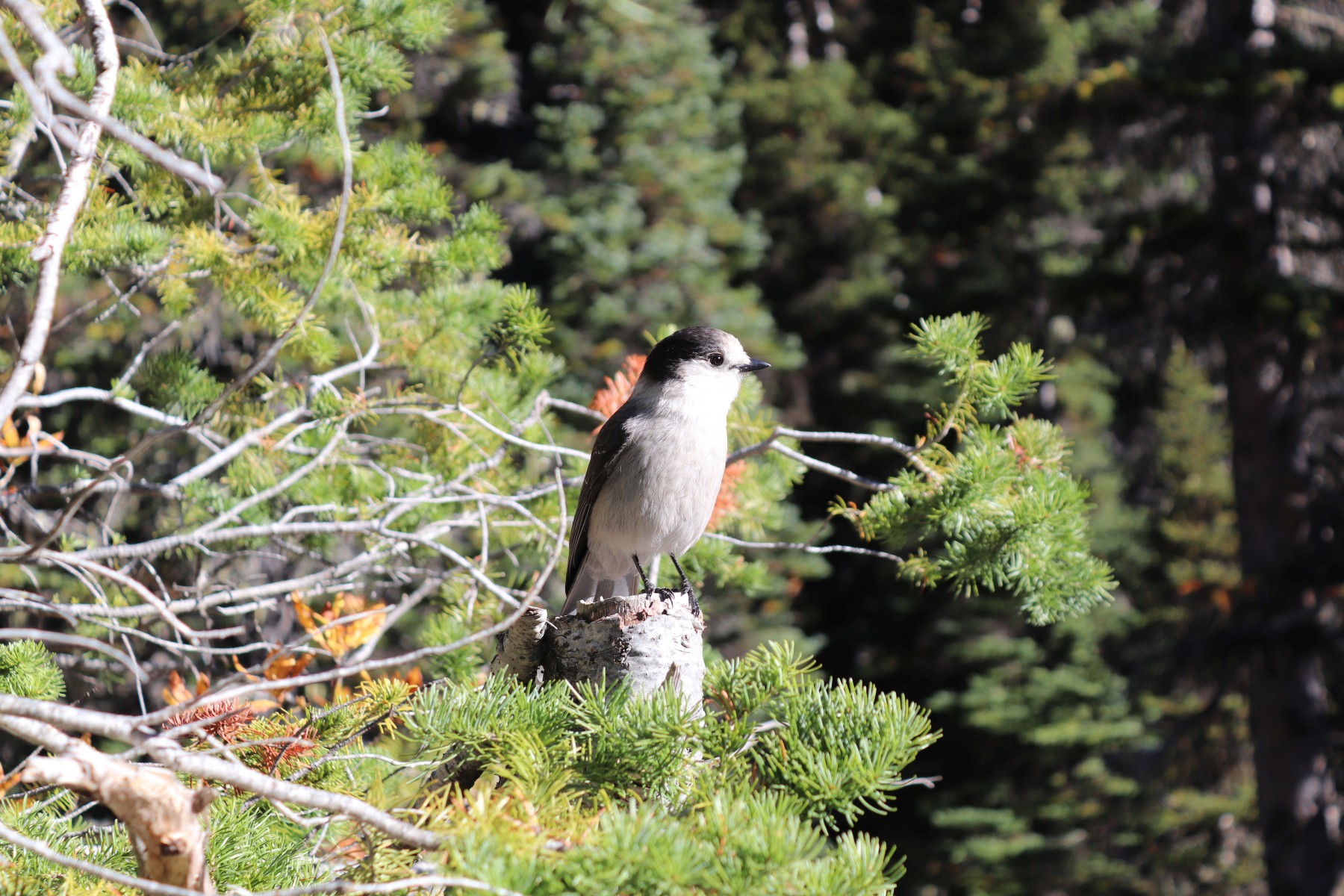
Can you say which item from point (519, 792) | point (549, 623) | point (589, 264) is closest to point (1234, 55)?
point (589, 264)

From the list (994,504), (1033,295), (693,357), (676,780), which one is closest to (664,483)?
(693,357)

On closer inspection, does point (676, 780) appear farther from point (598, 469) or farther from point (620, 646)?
point (598, 469)

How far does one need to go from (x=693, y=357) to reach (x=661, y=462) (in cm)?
43

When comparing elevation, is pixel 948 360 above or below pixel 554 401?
above

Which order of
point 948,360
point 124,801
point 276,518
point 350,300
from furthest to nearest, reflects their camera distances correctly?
1. point 276,518
2. point 350,300
3. point 948,360
4. point 124,801

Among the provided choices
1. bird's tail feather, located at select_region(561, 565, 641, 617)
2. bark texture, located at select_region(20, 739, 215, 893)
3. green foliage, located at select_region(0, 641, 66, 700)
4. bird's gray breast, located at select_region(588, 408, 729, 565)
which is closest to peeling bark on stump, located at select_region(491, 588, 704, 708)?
bark texture, located at select_region(20, 739, 215, 893)

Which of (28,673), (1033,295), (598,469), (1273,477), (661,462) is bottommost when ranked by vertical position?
(28,673)

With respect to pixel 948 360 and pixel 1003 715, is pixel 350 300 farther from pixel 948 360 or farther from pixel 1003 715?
pixel 1003 715

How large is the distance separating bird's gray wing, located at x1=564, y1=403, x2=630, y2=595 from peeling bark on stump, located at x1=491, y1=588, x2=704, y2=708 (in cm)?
114

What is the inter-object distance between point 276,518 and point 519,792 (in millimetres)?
2919

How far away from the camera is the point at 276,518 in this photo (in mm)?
4312

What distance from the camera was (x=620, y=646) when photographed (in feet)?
7.55

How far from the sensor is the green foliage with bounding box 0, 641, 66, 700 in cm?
255

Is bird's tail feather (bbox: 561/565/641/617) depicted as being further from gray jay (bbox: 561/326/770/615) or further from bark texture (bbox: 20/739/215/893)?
bark texture (bbox: 20/739/215/893)
